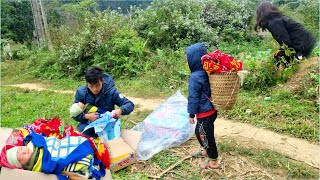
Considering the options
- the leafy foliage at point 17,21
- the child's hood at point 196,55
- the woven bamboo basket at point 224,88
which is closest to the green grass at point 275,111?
the woven bamboo basket at point 224,88

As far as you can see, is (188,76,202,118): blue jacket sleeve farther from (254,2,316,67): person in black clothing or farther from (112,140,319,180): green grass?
(254,2,316,67): person in black clothing

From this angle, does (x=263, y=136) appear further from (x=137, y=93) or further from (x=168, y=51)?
(x=168, y=51)

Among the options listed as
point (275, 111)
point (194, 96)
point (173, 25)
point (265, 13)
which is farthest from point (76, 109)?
point (173, 25)

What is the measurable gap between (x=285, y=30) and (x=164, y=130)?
265 centimetres

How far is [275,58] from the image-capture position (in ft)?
18.7

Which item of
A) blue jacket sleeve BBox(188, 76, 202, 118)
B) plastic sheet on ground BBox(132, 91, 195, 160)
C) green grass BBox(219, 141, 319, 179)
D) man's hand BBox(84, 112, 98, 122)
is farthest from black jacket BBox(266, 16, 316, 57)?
man's hand BBox(84, 112, 98, 122)

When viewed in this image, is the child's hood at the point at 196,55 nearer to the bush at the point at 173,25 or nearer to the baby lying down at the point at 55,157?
the baby lying down at the point at 55,157

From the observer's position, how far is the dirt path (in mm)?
3751

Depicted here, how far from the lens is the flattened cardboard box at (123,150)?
11.6 ft

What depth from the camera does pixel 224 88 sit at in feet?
10.1

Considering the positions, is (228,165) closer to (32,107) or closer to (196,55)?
(196,55)

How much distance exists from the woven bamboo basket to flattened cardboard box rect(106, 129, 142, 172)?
1091 mm

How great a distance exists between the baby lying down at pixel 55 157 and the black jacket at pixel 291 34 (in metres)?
3.75

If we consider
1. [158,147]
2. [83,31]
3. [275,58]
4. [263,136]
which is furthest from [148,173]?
[83,31]
